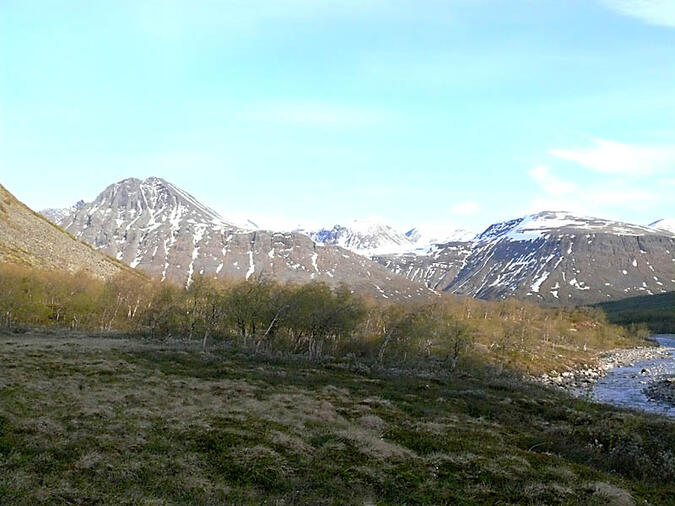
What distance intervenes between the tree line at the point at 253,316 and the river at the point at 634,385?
63.6 ft

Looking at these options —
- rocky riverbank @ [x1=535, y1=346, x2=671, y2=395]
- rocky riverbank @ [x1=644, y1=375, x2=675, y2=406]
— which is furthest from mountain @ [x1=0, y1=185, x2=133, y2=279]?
rocky riverbank @ [x1=644, y1=375, x2=675, y2=406]

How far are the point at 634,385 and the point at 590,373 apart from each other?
20213 millimetres

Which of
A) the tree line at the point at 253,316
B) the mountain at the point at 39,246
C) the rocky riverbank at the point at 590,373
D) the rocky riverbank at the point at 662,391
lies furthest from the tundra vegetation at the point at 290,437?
the mountain at the point at 39,246

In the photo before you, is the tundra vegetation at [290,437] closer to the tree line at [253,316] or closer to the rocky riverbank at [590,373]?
the tree line at [253,316]

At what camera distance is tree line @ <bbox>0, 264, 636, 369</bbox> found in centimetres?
8581

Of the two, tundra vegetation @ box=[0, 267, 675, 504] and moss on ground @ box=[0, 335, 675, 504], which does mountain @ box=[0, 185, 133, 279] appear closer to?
tundra vegetation @ box=[0, 267, 675, 504]

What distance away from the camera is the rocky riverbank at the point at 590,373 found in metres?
91.6

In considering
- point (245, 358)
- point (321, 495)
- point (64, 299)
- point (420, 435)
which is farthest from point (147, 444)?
point (64, 299)

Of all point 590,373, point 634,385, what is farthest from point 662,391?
point 590,373

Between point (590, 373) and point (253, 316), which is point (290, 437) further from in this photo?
point (590, 373)

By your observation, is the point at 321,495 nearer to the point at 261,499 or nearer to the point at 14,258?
the point at 261,499

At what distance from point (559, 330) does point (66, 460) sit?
19238 centimetres

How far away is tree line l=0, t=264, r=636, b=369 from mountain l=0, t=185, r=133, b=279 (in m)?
26.7

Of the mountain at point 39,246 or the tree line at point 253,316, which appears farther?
the mountain at point 39,246
